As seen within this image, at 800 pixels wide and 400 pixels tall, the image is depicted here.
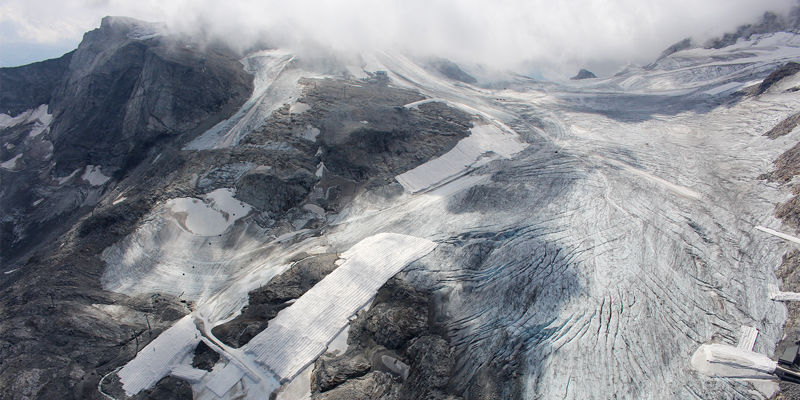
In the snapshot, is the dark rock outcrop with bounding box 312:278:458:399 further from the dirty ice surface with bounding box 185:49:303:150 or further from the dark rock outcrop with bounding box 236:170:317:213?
the dirty ice surface with bounding box 185:49:303:150

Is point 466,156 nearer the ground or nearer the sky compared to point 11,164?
nearer the ground

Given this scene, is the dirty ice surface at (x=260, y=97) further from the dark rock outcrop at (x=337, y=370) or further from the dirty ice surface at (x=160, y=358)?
the dark rock outcrop at (x=337, y=370)

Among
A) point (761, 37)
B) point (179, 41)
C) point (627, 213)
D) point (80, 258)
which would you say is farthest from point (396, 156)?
point (761, 37)

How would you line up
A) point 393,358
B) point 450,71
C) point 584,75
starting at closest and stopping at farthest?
point 393,358 < point 450,71 < point 584,75

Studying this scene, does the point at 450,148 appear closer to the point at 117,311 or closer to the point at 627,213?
the point at 627,213

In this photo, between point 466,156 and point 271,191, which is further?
point 466,156

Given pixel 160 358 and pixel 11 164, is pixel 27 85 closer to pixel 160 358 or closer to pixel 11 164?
pixel 11 164

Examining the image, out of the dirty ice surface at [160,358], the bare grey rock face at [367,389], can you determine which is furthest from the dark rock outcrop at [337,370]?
the dirty ice surface at [160,358]

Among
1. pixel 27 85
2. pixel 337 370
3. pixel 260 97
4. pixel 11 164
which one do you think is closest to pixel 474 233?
pixel 337 370

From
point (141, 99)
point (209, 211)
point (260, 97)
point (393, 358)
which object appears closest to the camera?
point (393, 358)
